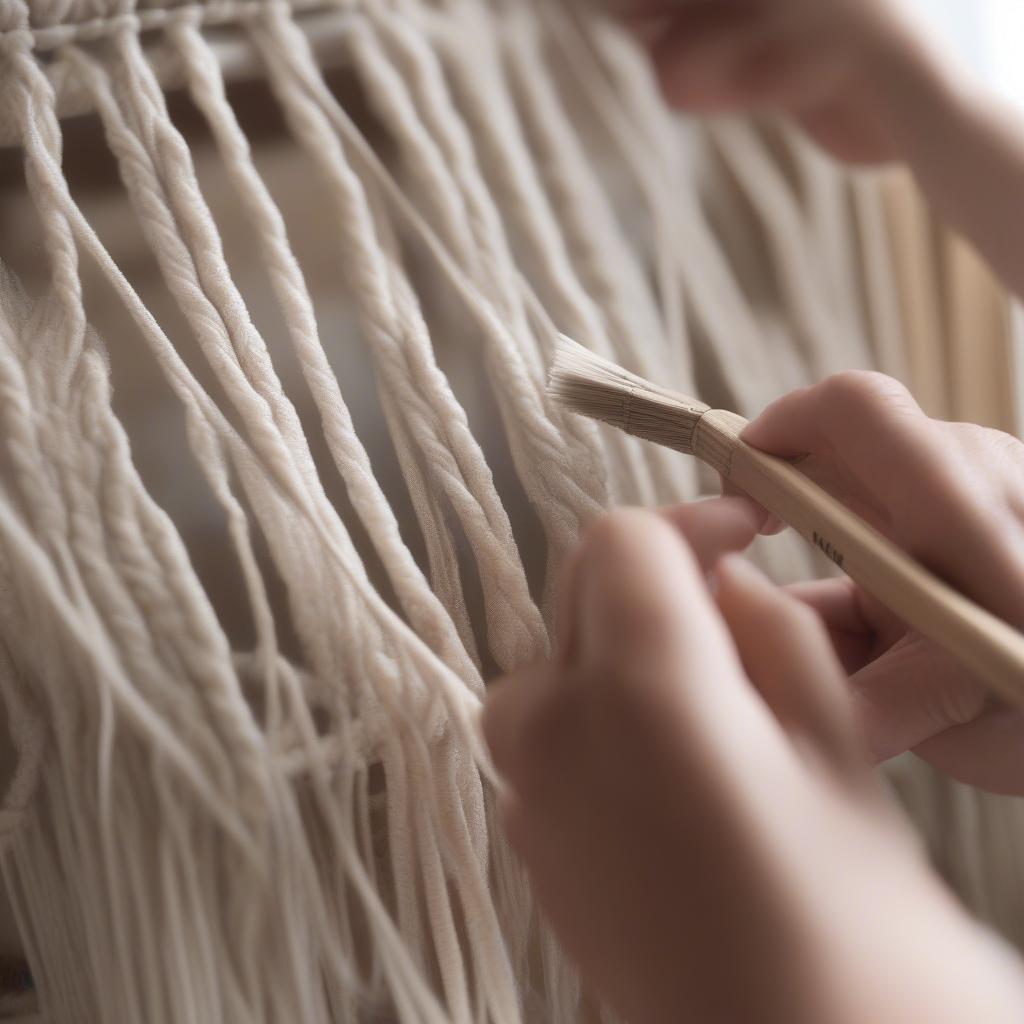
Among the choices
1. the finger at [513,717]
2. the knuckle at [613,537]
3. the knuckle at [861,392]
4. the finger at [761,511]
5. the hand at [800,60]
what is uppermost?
the hand at [800,60]

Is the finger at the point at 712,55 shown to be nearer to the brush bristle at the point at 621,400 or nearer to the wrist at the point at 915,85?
the wrist at the point at 915,85

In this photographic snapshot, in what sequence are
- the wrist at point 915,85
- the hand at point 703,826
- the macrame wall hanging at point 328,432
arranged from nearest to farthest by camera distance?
1. the hand at point 703,826
2. the macrame wall hanging at point 328,432
3. the wrist at point 915,85

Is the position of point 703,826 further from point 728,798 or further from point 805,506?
point 805,506

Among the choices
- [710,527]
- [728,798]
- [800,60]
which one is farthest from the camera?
[800,60]

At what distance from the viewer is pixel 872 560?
342mm

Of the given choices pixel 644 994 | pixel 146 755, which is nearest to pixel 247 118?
pixel 146 755

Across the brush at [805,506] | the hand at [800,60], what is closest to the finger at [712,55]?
the hand at [800,60]

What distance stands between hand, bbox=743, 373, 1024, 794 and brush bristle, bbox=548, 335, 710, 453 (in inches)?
1.3

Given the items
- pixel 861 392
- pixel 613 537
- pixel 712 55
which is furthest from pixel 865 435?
pixel 712 55

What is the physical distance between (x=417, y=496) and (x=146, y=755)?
0.15 metres

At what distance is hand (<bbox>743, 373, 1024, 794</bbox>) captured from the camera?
35 centimetres

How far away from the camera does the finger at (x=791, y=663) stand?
12.0 inches

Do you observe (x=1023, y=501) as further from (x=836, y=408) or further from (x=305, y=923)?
(x=305, y=923)

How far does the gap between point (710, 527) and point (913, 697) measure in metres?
0.10
